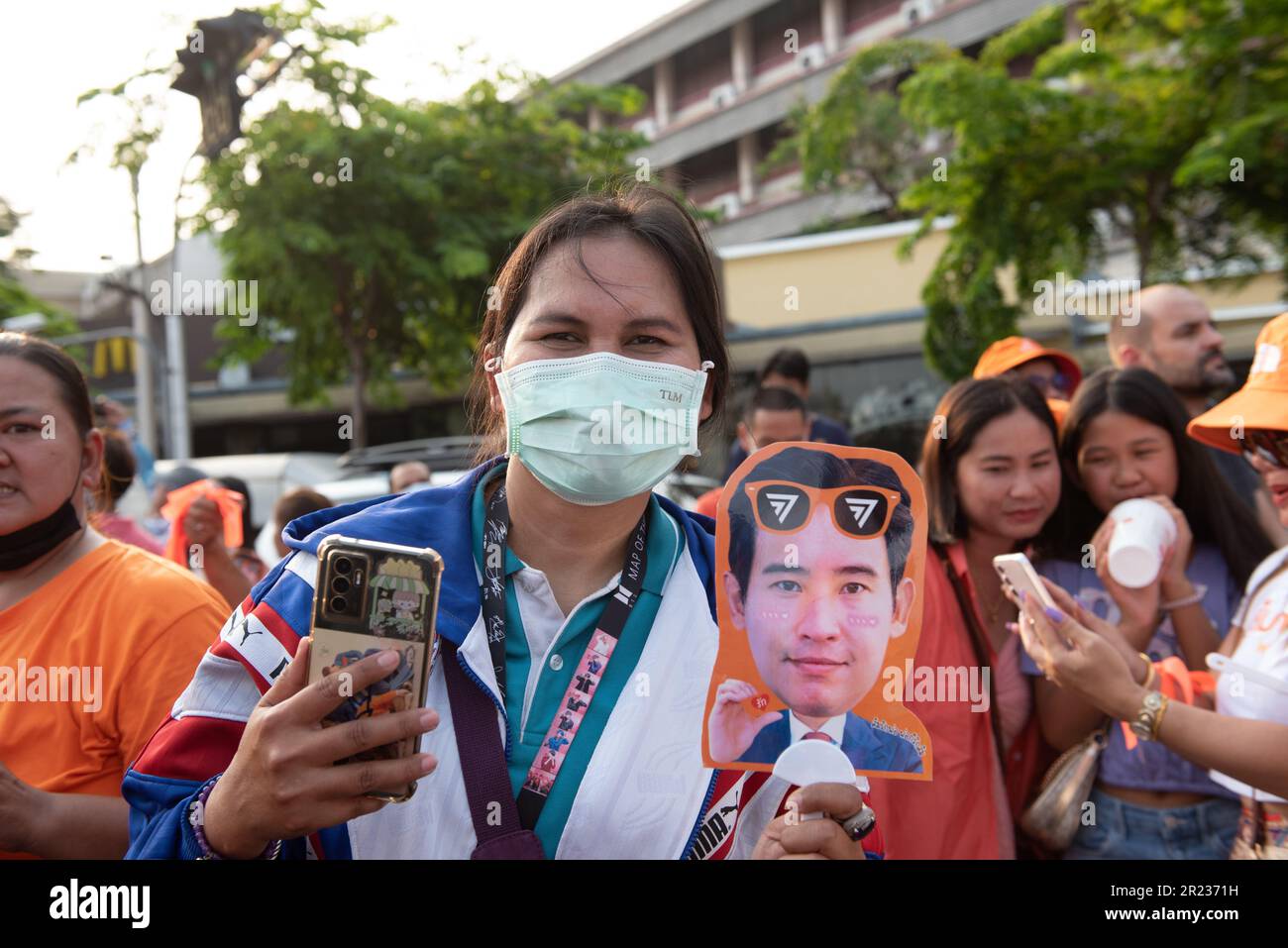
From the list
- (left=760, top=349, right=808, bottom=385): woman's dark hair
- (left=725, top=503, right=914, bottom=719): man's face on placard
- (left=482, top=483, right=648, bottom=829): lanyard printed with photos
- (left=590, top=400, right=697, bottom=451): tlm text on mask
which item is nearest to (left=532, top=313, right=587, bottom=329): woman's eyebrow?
(left=590, top=400, right=697, bottom=451): tlm text on mask

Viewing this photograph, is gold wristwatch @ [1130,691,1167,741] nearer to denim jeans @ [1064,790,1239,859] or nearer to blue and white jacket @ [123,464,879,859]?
denim jeans @ [1064,790,1239,859]

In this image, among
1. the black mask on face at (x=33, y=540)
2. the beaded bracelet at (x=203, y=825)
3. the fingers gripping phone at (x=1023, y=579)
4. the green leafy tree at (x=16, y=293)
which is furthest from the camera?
the green leafy tree at (x=16, y=293)

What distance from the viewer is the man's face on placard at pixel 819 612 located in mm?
1545

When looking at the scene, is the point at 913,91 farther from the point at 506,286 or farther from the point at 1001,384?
the point at 506,286

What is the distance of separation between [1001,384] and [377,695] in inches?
73.1

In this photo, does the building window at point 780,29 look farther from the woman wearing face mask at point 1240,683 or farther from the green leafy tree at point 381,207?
the woman wearing face mask at point 1240,683

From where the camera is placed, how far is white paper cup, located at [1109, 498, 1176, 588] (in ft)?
7.77

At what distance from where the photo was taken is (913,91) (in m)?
11.4

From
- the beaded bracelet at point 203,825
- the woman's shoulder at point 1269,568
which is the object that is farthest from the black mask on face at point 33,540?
the woman's shoulder at point 1269,568

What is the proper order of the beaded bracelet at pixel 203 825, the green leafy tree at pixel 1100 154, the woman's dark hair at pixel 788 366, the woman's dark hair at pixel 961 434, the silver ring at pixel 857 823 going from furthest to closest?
1. the green leafy tree at pixel 1100 154
2. the woman's dark hair at pixel 788 366
3. the woman's dark hair at pixel 961 434
4. the silver ring at pixel 857 823
5. the beaded bracelet at pixel 203 825

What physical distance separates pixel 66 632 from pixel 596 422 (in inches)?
44.3

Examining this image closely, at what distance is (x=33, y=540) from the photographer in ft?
6.99

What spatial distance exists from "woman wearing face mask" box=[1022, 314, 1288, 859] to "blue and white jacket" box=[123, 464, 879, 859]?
0.71 meters
